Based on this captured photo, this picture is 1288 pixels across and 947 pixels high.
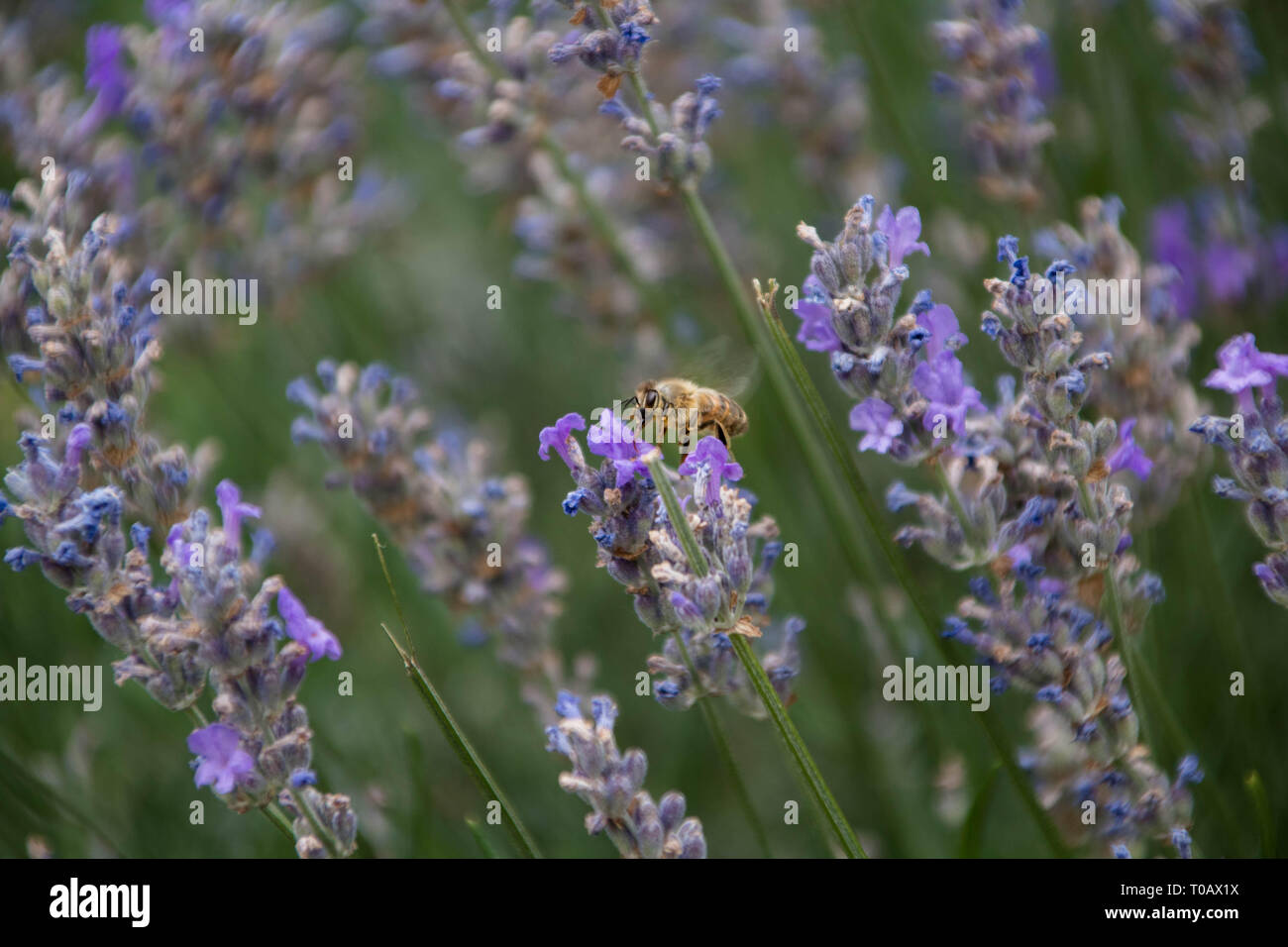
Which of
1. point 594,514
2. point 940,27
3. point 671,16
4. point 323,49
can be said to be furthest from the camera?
point 671,16

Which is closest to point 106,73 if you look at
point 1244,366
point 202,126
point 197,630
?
point 202,126

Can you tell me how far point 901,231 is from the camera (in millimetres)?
1756

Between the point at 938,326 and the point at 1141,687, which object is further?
the point at 1141,687

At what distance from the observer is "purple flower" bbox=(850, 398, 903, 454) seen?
64.7 inches

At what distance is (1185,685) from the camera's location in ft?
9.03

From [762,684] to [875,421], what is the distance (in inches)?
16.8

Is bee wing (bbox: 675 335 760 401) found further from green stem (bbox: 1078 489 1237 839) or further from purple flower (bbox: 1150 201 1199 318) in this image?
purple flower (bbox: 1150 201 1199 318)

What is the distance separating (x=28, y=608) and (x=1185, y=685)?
9.78 ft

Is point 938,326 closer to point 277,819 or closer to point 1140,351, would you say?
→ point 1140,351

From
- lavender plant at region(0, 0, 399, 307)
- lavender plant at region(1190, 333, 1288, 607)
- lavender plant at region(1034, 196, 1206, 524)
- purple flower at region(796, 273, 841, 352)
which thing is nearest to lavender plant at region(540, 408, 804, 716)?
purple flower at region(796, 273, 841, 352)

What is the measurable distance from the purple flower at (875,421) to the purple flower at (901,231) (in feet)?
0.75

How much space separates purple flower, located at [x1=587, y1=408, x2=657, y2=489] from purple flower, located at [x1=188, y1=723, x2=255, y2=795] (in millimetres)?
684
